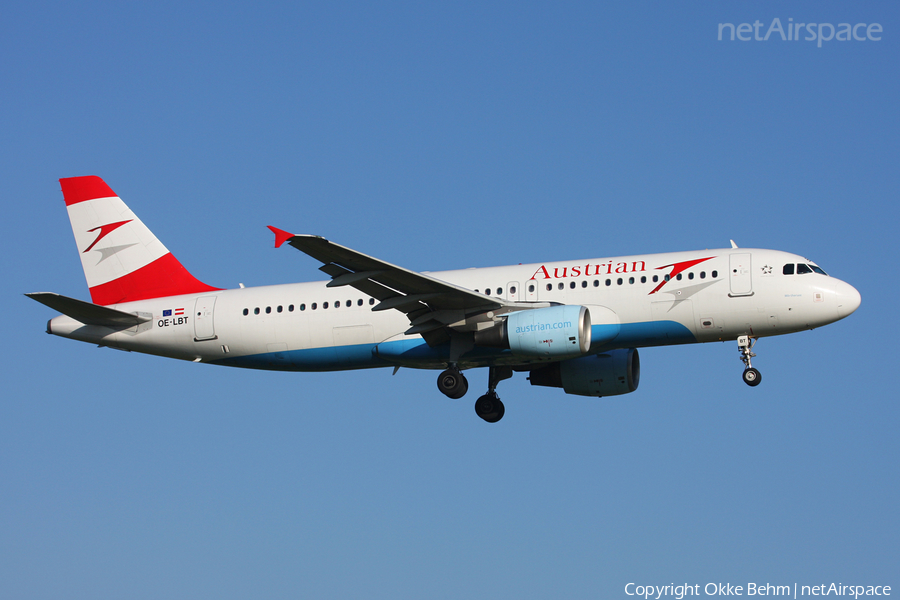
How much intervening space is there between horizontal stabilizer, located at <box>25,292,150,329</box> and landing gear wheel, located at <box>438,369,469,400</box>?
10912 mm

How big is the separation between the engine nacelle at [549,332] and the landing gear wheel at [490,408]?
18.3 feet

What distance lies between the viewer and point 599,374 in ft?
114

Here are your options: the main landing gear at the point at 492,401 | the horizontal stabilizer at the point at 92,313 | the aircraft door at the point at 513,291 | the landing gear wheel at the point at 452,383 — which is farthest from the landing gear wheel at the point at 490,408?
the horizontal stabilizer at the point at 92,313

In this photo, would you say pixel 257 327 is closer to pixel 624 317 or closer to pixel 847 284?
pixel 624 317

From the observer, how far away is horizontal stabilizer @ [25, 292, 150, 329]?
3234 cm

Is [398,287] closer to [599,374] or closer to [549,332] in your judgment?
[549,332]

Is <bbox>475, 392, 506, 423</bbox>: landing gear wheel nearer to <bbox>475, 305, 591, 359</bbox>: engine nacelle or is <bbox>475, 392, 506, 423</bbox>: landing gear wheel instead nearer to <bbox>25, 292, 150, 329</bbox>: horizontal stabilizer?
<bbox>475, 305, 591, 359</bbox>: engine nacelle

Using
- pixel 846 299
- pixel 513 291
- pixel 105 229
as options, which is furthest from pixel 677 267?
pixel 105 229

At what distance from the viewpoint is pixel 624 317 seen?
30719 mm

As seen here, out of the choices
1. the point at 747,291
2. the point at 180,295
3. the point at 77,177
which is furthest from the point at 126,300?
the point at 747,291

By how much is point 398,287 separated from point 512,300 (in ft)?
13.3

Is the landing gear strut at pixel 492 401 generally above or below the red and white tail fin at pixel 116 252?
below

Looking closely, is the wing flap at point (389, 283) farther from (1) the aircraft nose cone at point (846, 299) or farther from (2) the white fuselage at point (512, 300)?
(1) the aircraft nose cone at point (846, 299)

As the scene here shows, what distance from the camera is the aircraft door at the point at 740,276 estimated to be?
3028cm
